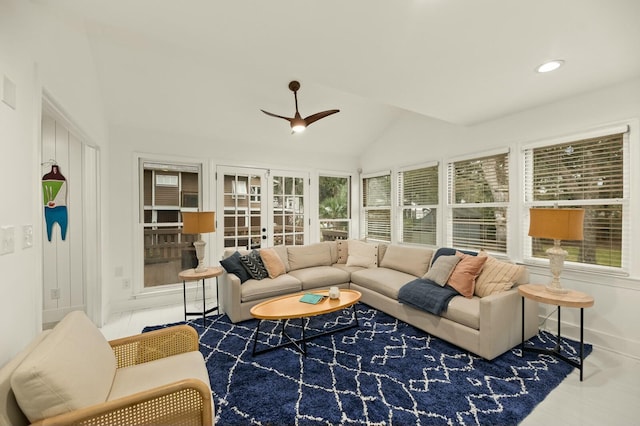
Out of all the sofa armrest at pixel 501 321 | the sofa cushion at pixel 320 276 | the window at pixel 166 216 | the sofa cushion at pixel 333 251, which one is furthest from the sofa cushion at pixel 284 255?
the sofa armrest at pixel 501 321

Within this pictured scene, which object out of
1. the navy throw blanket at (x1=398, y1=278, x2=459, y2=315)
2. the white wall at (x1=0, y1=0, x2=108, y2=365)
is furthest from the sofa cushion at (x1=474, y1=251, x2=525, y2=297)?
the white wall at (x1=0, y1=0, x2=108, y2=365)

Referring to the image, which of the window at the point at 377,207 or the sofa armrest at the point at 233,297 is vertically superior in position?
the window at the point at 377,207

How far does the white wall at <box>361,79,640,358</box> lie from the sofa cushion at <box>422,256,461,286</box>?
0.89 m

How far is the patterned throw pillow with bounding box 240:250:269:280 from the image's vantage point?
363 cm

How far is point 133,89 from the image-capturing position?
11.0 ft

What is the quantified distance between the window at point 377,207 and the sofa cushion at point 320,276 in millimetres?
1554

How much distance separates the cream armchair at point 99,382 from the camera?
1.07 metres

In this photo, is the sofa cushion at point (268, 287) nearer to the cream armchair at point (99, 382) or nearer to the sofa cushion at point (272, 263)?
the sofa cushion at point (272, 263)

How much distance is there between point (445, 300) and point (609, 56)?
7.85 ft

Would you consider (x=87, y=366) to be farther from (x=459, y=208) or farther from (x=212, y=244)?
(x=459, y=208)

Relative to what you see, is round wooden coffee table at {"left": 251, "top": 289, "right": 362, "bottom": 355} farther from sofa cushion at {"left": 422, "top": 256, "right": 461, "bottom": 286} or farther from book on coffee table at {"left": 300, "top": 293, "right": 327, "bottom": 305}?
sofa cushion at {"left": 422, "top": 256, "right": 461, "bottom": 286}

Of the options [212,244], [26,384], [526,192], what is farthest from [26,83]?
[526,192]

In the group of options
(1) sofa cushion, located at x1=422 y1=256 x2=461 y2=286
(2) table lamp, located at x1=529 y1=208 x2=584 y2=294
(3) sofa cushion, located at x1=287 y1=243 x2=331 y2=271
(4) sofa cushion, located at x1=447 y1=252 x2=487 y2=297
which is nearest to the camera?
(2) table lamp, located at x1=529 y1=208 x2=584 y2=294

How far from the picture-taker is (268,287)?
3.46m
